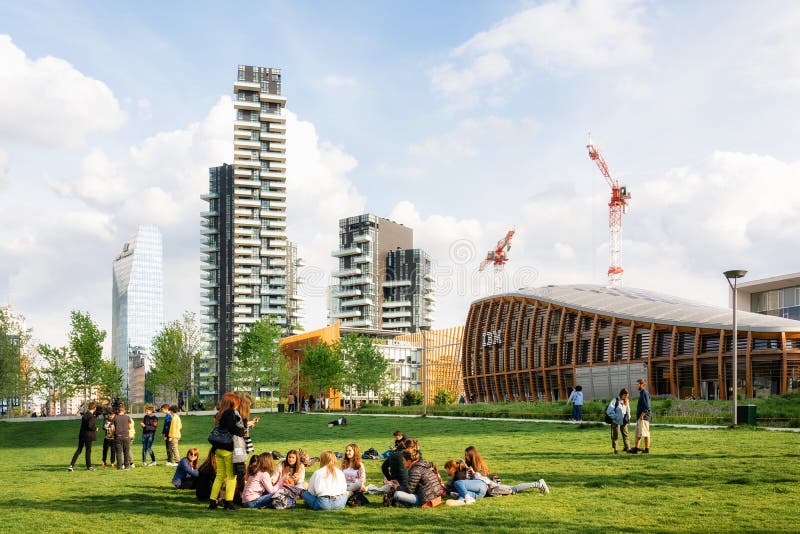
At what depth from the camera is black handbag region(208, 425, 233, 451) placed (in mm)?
14031

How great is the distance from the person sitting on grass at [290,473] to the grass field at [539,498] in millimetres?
1024

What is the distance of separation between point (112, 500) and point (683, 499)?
35.5 ft

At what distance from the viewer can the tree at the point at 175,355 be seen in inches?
3012

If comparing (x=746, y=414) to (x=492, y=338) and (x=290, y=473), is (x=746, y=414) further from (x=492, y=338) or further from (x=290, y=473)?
(x=492, y=338)

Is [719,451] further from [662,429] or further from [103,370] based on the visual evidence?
[103,370]

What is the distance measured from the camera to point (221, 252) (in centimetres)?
15900

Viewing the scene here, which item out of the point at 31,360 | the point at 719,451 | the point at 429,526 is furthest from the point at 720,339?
the point at 31,360

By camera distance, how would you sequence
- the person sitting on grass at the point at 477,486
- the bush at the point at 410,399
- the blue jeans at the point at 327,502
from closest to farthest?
the blue jeans at the point at 327,502
the person sitting on grass at the point at 477,486
the bush at the point at 410,399

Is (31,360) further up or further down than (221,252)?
further down

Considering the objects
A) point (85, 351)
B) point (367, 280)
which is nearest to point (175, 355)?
point (85, 351)

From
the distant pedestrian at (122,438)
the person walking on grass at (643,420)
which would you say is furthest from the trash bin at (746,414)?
the distant pedestrian at (122,438)

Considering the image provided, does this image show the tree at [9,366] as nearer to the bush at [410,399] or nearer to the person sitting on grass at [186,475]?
the bush at [410,399]

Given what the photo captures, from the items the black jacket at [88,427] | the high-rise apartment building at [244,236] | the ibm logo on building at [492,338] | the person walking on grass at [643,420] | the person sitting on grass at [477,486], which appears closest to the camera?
the person sitting on grass at [477,486]

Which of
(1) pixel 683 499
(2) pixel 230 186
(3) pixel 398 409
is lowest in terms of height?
(3) pixel 398 409
